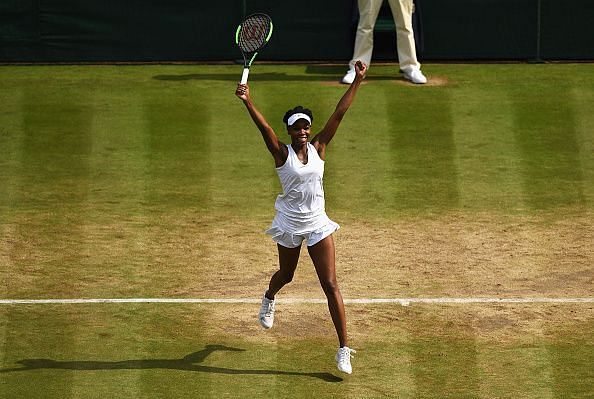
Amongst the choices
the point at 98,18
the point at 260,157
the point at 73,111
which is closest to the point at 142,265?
the point at 260,157

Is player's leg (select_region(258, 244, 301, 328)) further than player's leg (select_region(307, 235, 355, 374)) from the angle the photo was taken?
Yes

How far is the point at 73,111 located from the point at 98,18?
2057 mm

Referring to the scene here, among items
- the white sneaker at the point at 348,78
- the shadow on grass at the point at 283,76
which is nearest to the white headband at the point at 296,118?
the white sneaker at the point at 348,78

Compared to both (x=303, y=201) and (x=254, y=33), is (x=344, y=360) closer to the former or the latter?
(x=303, y=201)

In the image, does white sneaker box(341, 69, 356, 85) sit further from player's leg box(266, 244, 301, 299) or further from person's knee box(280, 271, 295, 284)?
person's knee box(280, 271, 295, 284)

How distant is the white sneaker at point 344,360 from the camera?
1166cm

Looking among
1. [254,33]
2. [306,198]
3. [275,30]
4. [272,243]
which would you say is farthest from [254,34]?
[275,30]

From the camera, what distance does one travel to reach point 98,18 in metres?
21.5

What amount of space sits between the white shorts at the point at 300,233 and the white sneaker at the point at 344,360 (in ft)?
3.00

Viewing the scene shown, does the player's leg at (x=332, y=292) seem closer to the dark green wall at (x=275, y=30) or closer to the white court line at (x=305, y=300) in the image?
the white court line at (x=305, y=300)

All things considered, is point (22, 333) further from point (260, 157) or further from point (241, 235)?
point (260, 157)

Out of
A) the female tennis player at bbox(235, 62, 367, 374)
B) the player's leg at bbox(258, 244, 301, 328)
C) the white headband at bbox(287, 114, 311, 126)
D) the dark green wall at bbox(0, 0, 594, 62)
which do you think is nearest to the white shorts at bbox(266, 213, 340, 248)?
the female tennis player at bbox(235, 62, 367, 374)

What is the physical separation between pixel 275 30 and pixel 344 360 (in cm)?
1077

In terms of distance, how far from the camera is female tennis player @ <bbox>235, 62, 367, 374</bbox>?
1170 cm
